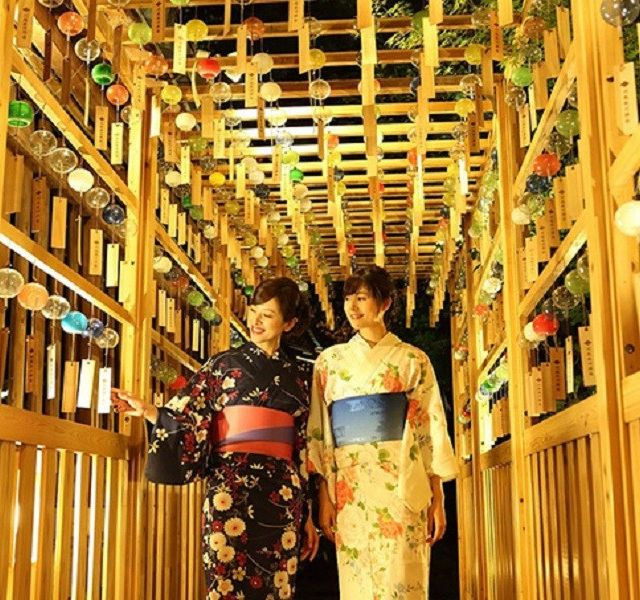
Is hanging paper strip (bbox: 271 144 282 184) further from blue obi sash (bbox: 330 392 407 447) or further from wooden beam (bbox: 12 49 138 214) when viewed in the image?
blue obi sash (bbox: 330 392 407 447)

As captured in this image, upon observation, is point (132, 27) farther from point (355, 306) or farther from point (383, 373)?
point (383, 373)

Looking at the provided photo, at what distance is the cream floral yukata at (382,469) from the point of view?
359 centimetres

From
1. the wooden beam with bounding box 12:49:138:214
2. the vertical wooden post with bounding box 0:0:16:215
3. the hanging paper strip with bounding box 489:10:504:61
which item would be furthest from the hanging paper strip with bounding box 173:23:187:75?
the hanging paper strip with bounding box 489:10:504:61

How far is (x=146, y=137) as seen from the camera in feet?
15.5

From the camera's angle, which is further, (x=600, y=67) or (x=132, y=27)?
(x=132, y=27)

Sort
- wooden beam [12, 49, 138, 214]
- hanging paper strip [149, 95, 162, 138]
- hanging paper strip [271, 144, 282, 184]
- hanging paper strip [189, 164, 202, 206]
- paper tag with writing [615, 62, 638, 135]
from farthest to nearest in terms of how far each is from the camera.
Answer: hanging paper strip [189, 164, 202, 206] < hanging paper strip [271, 144, 282, 184] < hanging paper strip [149, 95, 162, 138] < wooden beam [12, 49, 138, 214] < paper tag with writing [615, 62, 638, 135]

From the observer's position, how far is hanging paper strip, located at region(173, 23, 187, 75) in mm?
3826

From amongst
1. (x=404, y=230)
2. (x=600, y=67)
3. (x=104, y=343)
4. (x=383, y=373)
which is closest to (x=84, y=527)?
(x=104, y=343)

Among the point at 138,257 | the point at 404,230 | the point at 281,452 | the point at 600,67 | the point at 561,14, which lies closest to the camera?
the point at 600,67

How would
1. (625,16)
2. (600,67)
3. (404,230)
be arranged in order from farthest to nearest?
(404,230), (600,67), (625,16)

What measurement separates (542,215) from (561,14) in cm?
86

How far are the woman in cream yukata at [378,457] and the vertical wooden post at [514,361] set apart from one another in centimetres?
73

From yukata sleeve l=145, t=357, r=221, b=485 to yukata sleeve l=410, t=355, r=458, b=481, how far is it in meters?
0.86

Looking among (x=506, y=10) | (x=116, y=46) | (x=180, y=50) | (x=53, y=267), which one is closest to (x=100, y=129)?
(x=116, y=46)
